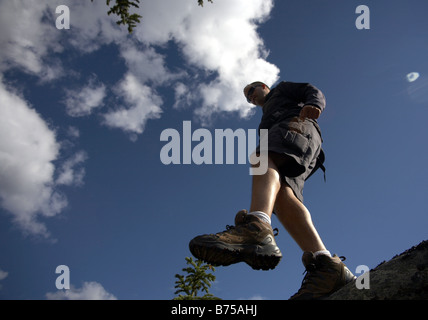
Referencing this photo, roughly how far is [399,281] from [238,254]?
45.5 inches

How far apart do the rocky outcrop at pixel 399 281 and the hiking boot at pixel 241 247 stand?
25.5 inches

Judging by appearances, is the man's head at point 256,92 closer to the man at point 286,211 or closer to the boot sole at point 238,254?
the man at point 286,211

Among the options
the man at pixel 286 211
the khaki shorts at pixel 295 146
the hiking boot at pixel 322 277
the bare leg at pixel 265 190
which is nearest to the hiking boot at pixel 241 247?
the man at pixel 286 211

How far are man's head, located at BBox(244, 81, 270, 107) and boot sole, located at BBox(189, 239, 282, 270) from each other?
9.09ft

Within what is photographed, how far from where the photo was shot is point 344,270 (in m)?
2.52

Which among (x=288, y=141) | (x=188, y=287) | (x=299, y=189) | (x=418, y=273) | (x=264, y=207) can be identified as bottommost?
(x=188, y=287)

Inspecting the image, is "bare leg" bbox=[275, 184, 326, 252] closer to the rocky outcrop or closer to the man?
the man

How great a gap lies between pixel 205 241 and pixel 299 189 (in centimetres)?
160

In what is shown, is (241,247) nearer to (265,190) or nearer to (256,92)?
(265,190)

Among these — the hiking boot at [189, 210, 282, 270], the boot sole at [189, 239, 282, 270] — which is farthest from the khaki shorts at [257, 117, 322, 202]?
the boot sole at [189, 239, 282, 270]
